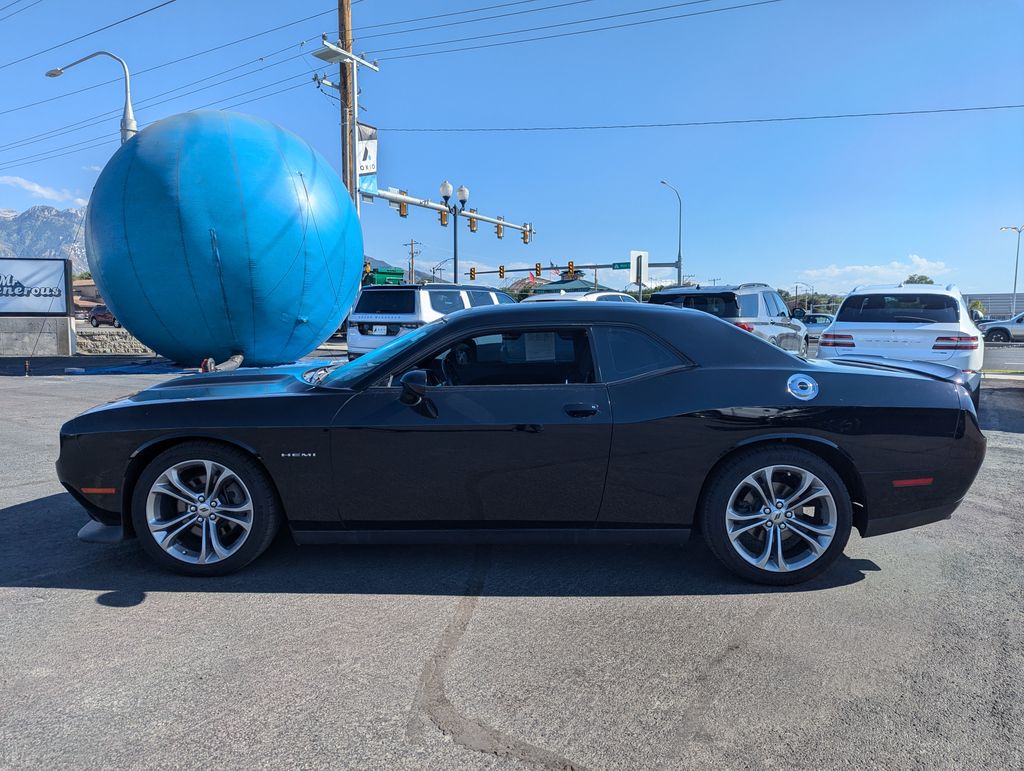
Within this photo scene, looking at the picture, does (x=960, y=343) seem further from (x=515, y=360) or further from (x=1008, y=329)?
(x=1008, y=329)

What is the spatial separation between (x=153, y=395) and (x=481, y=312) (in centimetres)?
192

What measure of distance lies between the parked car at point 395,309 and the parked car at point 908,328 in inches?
240

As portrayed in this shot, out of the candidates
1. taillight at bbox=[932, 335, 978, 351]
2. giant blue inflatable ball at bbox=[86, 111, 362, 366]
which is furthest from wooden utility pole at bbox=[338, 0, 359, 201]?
taillight at bbox=[932, 335, 978, 351]

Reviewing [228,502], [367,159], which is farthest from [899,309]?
[367,159]

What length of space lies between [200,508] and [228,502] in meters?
0.14

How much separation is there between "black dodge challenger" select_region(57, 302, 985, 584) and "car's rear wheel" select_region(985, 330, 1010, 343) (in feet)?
121

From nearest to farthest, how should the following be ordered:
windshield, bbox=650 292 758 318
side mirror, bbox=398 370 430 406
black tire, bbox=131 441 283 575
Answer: side mirror, bbox=398 370 430 406 → black tire, bbox=131 441 283 575 → windshield, bbox=650 292 758 318

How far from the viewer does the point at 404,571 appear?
12.2ft

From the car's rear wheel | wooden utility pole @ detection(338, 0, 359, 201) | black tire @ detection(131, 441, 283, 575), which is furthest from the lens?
the car's rear wheel

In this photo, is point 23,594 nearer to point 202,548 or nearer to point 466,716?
point 202,548

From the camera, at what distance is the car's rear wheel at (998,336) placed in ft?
111

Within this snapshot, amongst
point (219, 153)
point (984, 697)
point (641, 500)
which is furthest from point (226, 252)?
point (984, 697)

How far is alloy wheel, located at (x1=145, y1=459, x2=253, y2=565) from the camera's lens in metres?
3.58

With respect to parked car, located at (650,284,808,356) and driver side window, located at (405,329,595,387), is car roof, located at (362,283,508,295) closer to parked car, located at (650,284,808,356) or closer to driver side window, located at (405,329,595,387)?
parked car, located at (650,284,808,356)
